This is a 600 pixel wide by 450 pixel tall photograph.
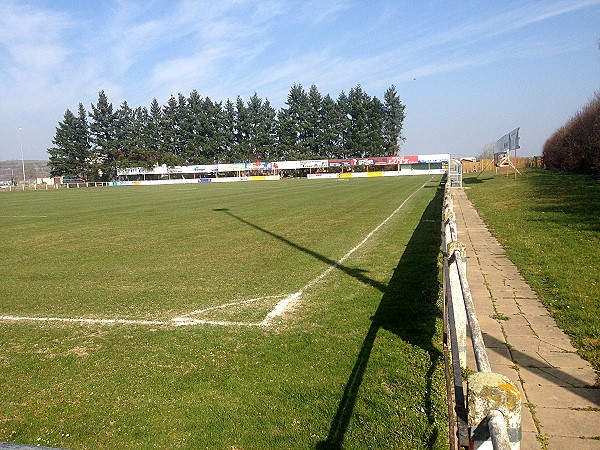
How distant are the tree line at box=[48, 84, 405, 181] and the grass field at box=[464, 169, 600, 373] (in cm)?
7883

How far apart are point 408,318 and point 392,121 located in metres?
104

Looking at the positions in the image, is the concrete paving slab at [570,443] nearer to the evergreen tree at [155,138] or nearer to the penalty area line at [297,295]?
the penalty area line at [297,295]

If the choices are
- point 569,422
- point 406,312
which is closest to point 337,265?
point 406,312

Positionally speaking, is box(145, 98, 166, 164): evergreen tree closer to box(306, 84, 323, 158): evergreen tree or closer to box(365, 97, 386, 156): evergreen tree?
box(306, 84, 323, 158): evergreen tree

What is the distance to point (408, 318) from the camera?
5.73 meters

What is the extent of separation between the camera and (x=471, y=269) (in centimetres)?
845

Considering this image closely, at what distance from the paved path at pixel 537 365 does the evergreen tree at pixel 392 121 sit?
97.6 m

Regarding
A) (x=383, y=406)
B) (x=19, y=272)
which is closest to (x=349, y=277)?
(x=383, y=406)

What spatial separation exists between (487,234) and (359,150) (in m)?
83.9

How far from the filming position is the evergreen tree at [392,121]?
102m

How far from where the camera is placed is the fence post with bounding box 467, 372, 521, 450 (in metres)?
1.64

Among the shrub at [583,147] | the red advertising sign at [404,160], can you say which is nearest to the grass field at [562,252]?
the shrub at [583,147]

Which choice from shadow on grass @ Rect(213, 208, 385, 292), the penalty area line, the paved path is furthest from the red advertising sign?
the paved path

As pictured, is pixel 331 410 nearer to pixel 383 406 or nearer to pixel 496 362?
pixel 383 406
